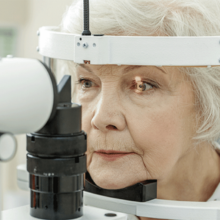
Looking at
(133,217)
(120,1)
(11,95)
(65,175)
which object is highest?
(120,1)

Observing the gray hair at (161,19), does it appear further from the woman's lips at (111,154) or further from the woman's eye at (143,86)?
the woman's lips at (111,154)

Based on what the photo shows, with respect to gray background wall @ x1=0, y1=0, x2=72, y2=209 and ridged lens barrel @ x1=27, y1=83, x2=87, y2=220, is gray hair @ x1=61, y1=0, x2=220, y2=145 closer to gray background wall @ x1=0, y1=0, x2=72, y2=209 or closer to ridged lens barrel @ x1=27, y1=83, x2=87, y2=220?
ridged lens barrel @ x1=27, y1=83, x2=87, y2=220

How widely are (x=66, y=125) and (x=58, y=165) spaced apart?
5 centimetres

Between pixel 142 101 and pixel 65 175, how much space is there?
Answer: 0.26 m

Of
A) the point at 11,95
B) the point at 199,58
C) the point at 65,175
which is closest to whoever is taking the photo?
the point at 11,95

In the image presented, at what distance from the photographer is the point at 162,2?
0.73 m

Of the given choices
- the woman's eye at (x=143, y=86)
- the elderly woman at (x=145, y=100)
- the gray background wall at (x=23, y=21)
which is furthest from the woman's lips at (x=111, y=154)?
the gray background wall at (x=23, y=21)

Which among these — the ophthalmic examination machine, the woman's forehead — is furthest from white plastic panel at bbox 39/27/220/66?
the woman's forehead

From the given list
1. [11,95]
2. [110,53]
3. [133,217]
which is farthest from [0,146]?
[133,217]

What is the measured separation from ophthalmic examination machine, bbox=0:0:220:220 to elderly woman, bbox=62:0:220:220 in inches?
1.9

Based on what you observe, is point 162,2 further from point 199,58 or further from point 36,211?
point 36,211

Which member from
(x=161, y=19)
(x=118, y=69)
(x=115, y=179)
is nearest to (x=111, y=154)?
(x=115, y=179)

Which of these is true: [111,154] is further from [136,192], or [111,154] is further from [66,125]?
[66,125]

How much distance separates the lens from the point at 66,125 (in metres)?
0.50
